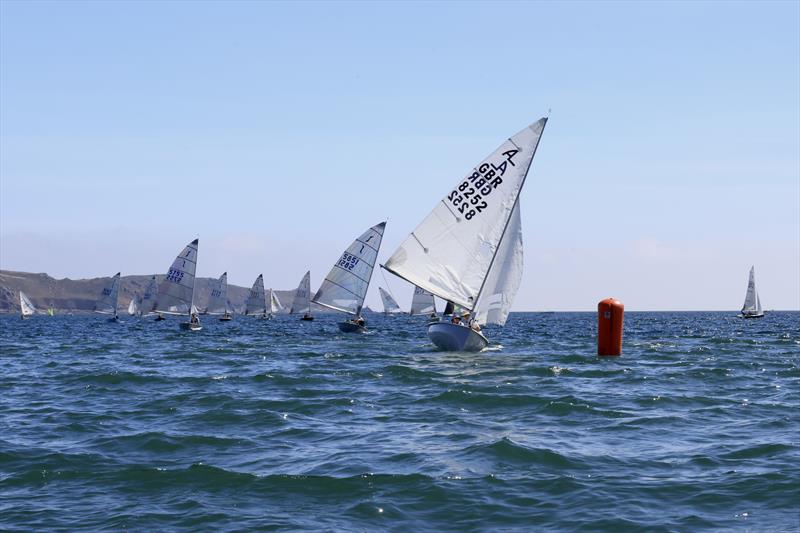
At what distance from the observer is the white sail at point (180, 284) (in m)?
77.5

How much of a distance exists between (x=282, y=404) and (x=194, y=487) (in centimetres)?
817

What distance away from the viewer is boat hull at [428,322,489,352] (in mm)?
36469

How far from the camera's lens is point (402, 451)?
49.1ft

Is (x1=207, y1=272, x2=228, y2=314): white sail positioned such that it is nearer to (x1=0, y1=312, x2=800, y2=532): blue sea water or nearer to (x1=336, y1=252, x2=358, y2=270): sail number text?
(x1=336, y1=252, x2=358, y2=270): sail number text

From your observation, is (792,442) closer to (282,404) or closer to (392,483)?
(392,483)

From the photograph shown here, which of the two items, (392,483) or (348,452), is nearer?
(392,483)

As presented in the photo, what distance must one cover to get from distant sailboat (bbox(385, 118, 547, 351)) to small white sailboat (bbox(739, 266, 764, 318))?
A: 93938mm

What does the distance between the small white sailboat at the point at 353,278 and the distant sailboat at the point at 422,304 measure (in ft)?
→ 139

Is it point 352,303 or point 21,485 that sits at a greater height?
point 352,303

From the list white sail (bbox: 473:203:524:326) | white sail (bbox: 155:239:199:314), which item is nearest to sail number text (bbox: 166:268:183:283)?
white sail (bbox: 155:239:199:314)

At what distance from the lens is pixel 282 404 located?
2083cm

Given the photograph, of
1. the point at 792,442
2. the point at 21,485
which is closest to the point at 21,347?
the point at 21,485

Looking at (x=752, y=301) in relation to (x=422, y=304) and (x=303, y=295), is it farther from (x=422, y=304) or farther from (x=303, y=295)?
(x=303, y=295)

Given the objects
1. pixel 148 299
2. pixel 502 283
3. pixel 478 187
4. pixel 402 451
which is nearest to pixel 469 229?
Result: pixel 478 187
